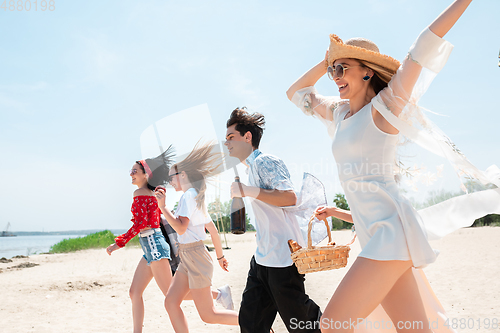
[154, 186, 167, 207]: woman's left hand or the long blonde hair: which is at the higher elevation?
the long blonde hair

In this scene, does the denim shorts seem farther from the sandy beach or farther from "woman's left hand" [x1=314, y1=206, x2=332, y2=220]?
"woman's left hand" [x1=314, y1=206, x2=332, y2=220]

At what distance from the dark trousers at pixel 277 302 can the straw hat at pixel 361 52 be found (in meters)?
1.59

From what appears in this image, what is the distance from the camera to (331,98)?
9.14 ft

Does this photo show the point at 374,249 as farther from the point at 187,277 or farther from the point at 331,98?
the point at 187,277

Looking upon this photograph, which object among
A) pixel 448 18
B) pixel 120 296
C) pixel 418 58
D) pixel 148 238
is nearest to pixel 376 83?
pixel 418 58

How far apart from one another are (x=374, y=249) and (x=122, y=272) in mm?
10952

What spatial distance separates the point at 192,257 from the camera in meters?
4.20

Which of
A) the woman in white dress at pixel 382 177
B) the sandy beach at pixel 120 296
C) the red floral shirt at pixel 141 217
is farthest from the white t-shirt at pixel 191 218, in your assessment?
the woman in white dress at pixel 382 177

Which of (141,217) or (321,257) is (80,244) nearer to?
(141,217)

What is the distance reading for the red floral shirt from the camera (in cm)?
495

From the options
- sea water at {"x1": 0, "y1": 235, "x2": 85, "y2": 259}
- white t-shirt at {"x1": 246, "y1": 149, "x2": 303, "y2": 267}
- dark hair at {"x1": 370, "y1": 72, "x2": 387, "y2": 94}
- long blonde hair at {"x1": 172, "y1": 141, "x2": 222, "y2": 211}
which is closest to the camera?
dark hair at {"x1": 370, "y1": 72, "x2": 387, "y2": 94}

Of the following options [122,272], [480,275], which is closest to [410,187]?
[480,275]

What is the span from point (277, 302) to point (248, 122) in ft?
5.19

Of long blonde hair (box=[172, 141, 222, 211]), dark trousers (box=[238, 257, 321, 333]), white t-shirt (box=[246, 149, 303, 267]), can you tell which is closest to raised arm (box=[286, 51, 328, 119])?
white t-shirt (box=[246, 149, 303, 267])
